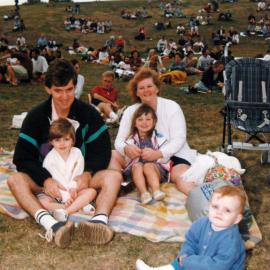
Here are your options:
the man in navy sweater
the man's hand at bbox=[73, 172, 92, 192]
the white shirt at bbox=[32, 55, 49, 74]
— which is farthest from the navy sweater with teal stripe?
the white shirt at bbox=[32, 55, 49, 74]

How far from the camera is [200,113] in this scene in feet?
35.7

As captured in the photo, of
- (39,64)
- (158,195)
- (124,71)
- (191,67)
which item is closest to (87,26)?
(191,67)

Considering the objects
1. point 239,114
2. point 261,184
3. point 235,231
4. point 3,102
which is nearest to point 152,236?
point 235,231

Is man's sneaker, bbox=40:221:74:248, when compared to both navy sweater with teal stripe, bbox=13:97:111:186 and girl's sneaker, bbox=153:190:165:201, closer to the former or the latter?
navy sweater with teal stripe, bbox=13:97:111:186

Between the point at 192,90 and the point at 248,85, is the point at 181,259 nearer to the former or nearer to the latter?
the point at 248,85

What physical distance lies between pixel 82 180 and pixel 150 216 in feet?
2.74

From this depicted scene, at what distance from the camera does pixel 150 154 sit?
5.27 m

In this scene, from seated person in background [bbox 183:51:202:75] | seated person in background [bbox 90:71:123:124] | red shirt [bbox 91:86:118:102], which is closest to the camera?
seated person in background [bbox 90:71:123:124]

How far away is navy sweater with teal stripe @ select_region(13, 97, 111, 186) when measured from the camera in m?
4.84

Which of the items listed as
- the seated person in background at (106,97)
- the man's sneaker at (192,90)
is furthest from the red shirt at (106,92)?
the man's sneaker at (192,90)

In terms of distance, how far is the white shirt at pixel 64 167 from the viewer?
4781 millimetres

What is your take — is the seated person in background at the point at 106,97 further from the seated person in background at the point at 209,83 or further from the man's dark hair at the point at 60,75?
the man's dark hair at the point at 60,75

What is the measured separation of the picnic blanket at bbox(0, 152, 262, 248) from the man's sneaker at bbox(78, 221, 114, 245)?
324 millimetres

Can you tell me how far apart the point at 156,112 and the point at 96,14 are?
42286 mm
